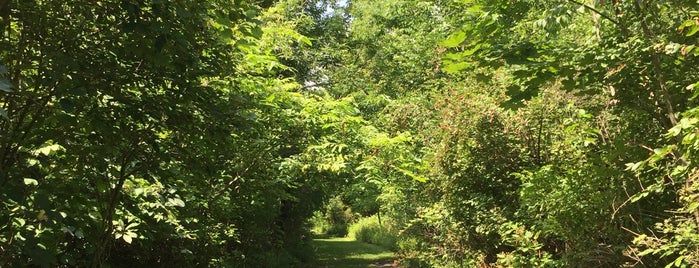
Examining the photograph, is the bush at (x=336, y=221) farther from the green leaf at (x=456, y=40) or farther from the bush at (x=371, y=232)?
the green leaf at (x=456, y=40)

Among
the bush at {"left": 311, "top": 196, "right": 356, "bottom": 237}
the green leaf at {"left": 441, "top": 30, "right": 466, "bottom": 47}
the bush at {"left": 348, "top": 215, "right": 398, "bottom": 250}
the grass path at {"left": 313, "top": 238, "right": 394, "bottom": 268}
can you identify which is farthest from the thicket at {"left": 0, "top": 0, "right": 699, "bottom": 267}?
the bush at {"left": 311, "top": 196, "right": 356, "bottom": 237}

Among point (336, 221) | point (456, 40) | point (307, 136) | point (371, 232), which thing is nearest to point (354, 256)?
point (371, 232)

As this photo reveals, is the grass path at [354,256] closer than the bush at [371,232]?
Yes

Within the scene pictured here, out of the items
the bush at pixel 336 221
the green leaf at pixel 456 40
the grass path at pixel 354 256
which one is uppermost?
the bush at pixel 336 221

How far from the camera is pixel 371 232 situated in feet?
84.3

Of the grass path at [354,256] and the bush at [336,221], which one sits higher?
the bush at [336,221]

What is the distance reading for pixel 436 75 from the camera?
→ 47.7 ft

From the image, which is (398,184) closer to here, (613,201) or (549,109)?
(549,109)

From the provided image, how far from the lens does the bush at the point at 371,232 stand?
22.2 metres

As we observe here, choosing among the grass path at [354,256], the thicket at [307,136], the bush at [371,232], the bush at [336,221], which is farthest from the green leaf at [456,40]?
the bush at [336,221]

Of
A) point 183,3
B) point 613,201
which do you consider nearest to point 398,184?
point 613,201

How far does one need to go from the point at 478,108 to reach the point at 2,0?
6223mm

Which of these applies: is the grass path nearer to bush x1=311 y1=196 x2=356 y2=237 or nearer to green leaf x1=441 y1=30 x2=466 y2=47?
bush x1=311 y1=196 x2=356 y2=237

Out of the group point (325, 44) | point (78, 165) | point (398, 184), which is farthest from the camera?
point (325, 44)
